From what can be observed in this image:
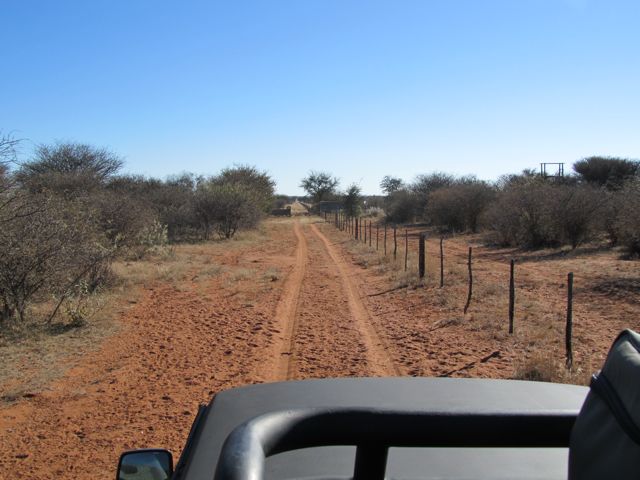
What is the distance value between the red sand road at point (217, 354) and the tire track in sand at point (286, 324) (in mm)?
25

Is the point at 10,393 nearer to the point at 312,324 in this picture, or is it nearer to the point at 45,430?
the point at 45,430

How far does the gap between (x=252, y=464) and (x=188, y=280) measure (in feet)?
47.0

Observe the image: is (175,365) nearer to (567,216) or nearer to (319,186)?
(567,216)

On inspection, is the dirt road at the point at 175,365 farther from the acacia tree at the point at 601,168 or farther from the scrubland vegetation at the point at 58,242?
the acacia tree at the point at 601,168

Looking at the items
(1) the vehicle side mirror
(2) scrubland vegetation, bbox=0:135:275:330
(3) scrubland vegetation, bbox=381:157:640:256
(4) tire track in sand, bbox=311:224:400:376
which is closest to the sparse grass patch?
(4) tire track in sand, bbox=311:224:400:376

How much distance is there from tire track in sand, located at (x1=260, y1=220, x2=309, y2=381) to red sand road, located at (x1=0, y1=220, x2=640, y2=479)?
0.03m

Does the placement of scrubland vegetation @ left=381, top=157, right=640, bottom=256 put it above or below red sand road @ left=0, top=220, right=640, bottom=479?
above

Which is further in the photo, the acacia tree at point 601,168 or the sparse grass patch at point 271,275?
the acacia tree at point 601,168

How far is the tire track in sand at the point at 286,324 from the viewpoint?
6.95 m

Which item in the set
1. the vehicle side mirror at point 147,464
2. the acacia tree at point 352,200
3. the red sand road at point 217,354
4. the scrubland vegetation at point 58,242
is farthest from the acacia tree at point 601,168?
the vehicle side mirror at point 147,464

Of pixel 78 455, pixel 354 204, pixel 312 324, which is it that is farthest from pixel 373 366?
pixel 354 204

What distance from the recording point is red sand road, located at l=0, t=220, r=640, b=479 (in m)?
5.04

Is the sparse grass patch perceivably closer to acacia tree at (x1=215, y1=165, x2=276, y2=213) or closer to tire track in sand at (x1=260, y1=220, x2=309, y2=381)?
tire track in sand at (x1=260, y1=220, x2=309, y2=381)

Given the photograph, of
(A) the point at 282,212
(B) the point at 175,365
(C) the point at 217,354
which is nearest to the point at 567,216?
(C) the point at 217,354
